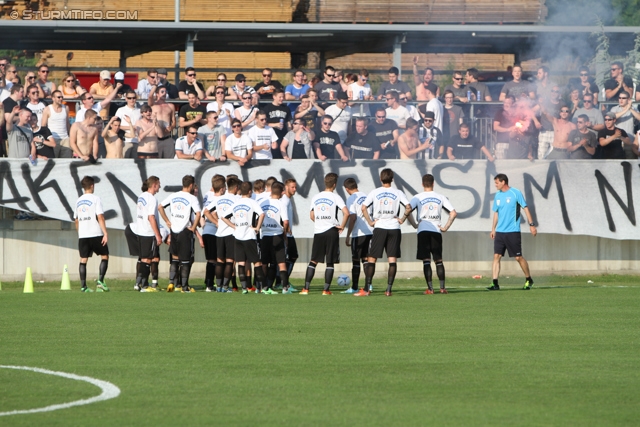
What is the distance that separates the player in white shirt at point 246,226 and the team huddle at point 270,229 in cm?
2

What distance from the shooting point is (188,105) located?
70.0 ft

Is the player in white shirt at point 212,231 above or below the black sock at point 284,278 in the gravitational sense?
above

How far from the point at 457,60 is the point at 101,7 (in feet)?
36.8

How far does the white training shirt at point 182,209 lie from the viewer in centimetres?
1845

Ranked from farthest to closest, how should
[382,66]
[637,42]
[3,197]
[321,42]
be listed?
1. [382,66]
2. [321,42]
3. [637,42]
4. [3,197]

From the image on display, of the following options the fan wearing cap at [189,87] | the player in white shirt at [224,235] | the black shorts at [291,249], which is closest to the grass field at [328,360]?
the player in white shirt at [224,235]

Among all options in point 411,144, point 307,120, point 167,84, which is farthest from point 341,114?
point 167,84

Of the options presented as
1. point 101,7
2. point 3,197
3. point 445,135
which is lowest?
point 3,197

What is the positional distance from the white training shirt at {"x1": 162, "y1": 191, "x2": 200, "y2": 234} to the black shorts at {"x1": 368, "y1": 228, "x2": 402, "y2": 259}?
10.6 feet

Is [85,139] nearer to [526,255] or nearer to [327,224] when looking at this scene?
[327,224]

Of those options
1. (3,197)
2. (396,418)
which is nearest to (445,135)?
(3,197)

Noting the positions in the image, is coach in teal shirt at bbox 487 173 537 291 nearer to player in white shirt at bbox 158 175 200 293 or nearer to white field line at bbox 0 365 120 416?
player in white shirt at bbox 158 175 200 293

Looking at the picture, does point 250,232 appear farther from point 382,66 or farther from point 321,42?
point 382,66

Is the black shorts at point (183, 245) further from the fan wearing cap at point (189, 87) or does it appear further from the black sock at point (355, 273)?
the fan wearing cap at point (189, 87)
